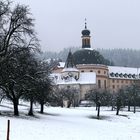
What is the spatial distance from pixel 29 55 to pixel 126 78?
5490 inches

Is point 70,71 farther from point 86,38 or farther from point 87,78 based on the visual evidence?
point 86,38

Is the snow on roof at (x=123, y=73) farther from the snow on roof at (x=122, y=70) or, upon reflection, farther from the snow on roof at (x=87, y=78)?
the snow on roof at (x=87, y=78)

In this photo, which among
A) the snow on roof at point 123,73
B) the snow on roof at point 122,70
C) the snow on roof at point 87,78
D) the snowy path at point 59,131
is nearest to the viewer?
the snowy path at point 59,131

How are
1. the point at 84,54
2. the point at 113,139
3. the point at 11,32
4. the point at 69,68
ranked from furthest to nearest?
the point at 84,54 < the point at 69,68 < the point at 11,32 < the point at 113,139

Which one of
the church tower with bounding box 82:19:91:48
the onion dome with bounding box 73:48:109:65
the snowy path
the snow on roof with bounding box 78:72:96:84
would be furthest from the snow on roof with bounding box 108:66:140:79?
the snowy path

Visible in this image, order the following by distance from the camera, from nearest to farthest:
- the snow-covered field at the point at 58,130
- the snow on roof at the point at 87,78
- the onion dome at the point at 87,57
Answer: the snow-covered field at the point at 58,130
the snow on roof at the point at 87,78
the onion dome at the point at 87,57

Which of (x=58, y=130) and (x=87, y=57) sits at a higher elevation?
(x=87, y=57)

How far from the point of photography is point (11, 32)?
3828 cm

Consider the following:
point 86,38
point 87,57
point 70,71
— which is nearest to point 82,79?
point 70,71

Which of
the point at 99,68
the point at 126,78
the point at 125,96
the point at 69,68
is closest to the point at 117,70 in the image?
the point at 126,78

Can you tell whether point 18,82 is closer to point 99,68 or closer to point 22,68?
point 22,68

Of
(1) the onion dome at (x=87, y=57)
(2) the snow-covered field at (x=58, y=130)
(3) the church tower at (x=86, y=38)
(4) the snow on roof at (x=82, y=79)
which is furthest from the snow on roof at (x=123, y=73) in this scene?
(2) the snow-covered field at (x=58, y=130)

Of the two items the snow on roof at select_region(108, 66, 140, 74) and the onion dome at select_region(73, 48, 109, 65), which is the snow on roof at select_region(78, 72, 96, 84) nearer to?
the onion dome at select_region(73, 48, 109, 65)

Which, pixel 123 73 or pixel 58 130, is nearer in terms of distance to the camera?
pixel 58 130
